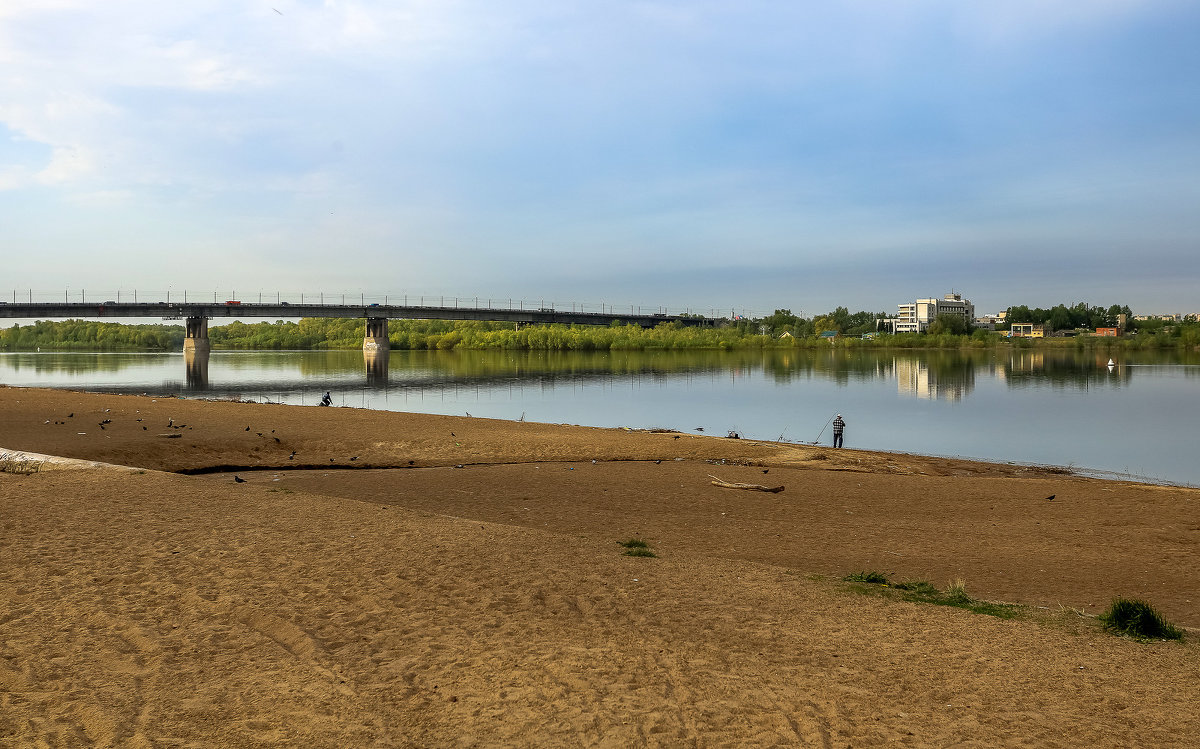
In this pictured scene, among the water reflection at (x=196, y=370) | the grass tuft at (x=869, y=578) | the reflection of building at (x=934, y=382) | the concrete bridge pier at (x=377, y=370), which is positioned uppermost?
the grass tuft at (x=869, y=578)

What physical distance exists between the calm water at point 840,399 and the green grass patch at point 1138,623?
74.2 feet

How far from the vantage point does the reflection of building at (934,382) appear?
202ft

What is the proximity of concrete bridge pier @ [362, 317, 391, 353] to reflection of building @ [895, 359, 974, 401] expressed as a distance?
9169 cm

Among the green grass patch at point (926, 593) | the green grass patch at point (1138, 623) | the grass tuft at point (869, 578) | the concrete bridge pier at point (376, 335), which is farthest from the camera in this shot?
the concrete bridge pier at point (376, 335)

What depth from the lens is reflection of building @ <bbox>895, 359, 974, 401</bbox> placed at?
61.5 meters

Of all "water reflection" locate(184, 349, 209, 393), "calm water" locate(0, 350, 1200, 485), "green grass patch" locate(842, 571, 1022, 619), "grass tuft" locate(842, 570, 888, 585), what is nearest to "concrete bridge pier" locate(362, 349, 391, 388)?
"calm water" locate(0, 350, 1200, 485)

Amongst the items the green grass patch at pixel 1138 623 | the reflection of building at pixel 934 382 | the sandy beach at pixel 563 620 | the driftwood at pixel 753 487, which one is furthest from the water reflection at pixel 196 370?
the green grass patch at pixel 1138 623

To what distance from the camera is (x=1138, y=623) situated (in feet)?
28.3

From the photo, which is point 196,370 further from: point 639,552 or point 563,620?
point 563,620

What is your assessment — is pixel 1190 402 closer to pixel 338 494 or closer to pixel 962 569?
pixel 962 569

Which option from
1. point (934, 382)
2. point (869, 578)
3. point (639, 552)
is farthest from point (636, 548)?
point (934, 382)

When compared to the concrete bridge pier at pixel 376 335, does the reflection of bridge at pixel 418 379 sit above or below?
below

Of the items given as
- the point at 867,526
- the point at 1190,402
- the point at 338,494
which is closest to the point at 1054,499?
the point at 867,526

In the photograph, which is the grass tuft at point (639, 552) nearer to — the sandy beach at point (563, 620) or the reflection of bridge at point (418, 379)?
the sandy beach at point (563, 620)
